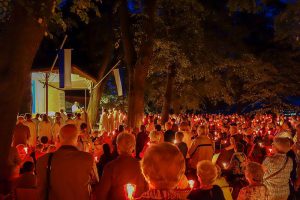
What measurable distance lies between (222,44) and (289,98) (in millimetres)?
12384

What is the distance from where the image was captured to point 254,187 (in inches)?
214

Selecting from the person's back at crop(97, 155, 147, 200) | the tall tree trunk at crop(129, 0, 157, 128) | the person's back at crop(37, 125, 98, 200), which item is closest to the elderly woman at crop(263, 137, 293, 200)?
the person's back at crop(97, 155, 147, 200)

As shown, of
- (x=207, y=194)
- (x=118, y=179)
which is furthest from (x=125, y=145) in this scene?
(x=207, y=194)

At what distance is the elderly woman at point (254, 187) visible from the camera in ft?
17.8

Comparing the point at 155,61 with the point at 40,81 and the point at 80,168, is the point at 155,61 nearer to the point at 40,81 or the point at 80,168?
the point at 40,81

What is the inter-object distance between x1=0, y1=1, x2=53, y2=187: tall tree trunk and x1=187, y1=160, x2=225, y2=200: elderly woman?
12.7ft

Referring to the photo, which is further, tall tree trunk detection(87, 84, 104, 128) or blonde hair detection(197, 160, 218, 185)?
tall tree trunk detection(87, 84, 104, 128)

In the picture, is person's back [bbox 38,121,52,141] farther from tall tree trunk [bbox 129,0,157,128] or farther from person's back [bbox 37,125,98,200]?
person's back [bbox 37,125,98,200]

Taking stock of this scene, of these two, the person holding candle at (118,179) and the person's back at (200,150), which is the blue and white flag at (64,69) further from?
the person holding candle at (118,179)

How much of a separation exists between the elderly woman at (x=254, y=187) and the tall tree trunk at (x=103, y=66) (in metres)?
27.1

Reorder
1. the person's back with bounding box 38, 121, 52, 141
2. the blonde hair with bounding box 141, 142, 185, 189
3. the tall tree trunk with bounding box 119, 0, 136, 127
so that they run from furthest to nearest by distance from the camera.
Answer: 1. the tall tree trunk with bounding box 119, 0, 136, 127
2. the person's back with bounding box 38, 121, 52, 141
3. the blonde hair with bounding box 141, 142, 185, 189

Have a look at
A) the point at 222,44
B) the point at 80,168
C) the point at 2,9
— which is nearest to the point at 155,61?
the point at 222,44

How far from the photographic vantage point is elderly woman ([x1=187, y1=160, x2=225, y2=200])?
15.0 feet

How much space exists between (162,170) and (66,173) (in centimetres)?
191
